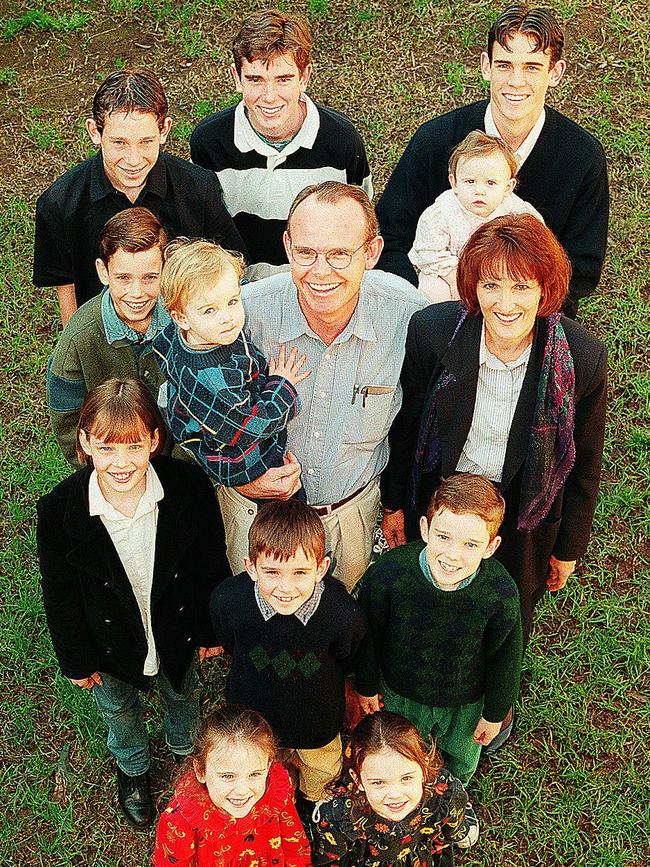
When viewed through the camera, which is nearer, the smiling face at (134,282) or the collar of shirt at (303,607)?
the collar of shirt at (303,607)

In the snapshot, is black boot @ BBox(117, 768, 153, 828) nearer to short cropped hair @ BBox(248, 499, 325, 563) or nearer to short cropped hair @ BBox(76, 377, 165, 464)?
short cropped hair @ BBox(248, 499, 325, 563)

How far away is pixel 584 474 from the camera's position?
13.7 ft

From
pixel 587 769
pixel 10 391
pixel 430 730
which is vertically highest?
pixel 10 391

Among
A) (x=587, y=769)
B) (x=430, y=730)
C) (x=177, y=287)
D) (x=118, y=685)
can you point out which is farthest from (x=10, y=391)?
(x=587, y=769)

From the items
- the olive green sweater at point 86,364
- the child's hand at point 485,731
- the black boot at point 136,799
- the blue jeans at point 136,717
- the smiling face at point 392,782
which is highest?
the olive green sweater at point 86,364

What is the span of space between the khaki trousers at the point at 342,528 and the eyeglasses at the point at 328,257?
950 millimetres

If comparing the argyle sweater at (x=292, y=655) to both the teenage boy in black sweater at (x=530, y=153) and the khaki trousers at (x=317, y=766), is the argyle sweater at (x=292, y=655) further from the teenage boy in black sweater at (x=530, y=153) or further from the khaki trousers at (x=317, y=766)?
the teenage boy in black sweater at (x=530, y=153)

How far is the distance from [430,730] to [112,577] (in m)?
1.34

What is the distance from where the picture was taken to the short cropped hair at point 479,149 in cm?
461

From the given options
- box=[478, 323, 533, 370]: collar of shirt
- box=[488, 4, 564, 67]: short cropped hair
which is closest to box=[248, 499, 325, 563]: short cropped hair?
box=[478, 323, 533, 370]: collar of shirt

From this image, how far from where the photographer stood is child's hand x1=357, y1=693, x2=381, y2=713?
14.1ft

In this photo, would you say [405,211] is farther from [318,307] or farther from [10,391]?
[10,391]

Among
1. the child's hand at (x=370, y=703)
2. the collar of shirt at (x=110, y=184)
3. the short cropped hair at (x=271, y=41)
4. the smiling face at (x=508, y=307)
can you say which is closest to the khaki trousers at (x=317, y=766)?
the child's hand at (x=370, y=703)

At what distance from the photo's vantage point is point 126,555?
13.5ft
